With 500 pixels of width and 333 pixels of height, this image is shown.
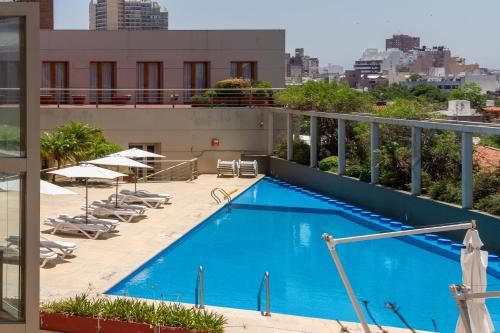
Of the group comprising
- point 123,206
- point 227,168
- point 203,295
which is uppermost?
point 227,168

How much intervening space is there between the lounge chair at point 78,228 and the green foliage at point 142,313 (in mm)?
6825

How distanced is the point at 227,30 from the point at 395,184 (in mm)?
16345

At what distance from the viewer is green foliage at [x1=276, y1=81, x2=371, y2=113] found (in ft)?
95.5

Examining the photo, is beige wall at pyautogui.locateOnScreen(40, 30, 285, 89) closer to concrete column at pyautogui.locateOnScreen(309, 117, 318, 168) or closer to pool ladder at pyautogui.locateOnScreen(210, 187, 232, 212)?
concrete column at pyautogui.locateOnScreen(309, 117, 318, 168)

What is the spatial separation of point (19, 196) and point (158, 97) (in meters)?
28.2

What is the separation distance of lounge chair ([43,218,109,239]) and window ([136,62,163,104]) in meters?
18.9

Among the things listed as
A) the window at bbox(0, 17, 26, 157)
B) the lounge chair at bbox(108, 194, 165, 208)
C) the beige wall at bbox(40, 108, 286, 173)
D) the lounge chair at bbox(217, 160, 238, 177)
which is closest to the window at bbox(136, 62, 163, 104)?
the beige wall at bbox(40, 108, 286, 173)

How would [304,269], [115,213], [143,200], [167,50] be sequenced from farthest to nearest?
[167,50]
[143,200]
[115,213]
[304,269]

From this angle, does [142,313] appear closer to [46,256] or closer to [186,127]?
[46,256]

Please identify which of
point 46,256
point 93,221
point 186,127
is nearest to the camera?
point 46,256

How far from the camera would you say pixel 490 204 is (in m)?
17.9

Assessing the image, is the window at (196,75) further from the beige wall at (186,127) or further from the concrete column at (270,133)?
the concrete column at (270,133)

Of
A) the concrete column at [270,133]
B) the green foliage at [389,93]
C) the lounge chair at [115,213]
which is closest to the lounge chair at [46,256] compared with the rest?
the lounge chair at [115,213]

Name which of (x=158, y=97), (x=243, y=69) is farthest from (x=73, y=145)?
(x=243, y=69)
